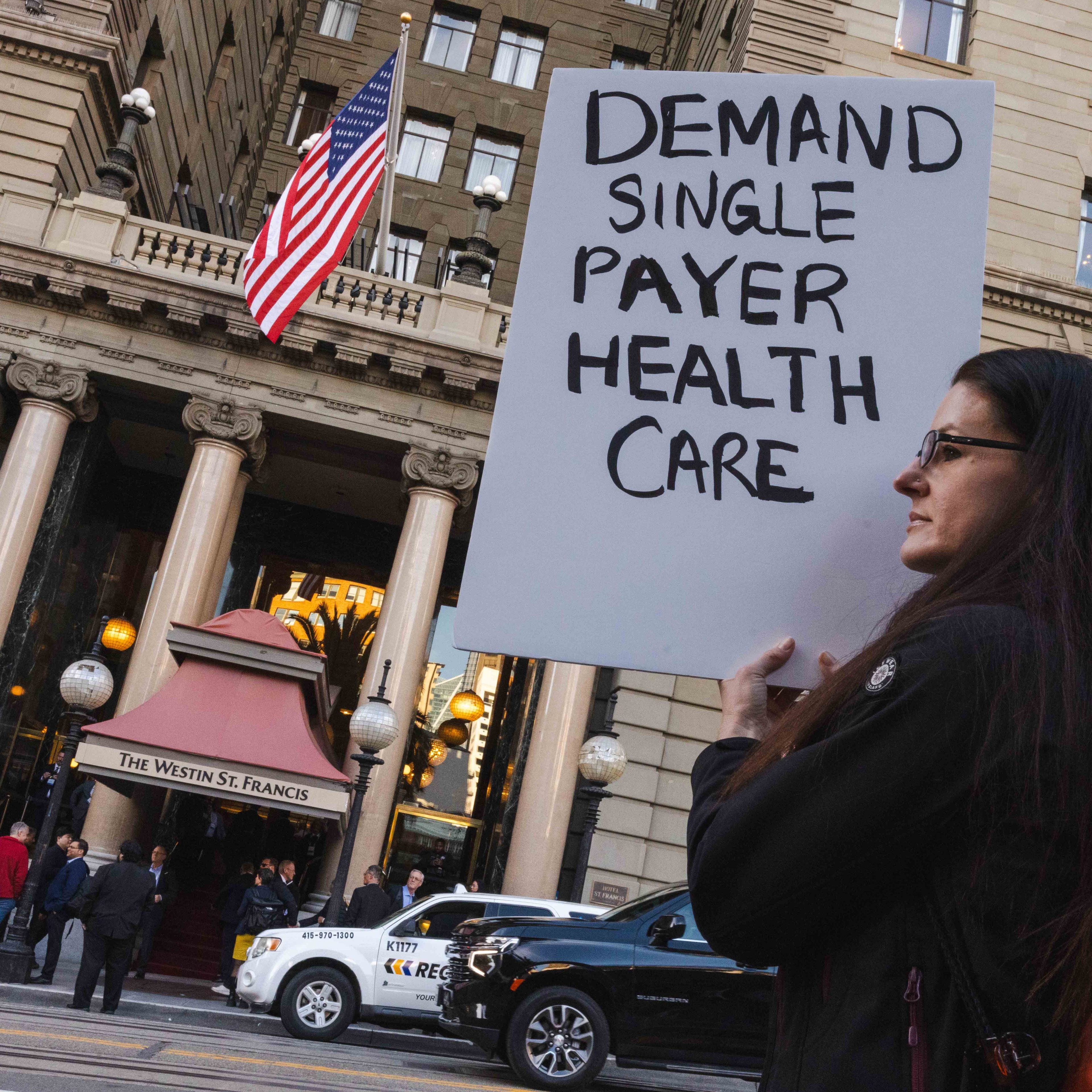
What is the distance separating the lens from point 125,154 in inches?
829

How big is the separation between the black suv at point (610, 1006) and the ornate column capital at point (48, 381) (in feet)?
45.6

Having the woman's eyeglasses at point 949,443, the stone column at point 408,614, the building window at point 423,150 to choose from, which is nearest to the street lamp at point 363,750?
the stone column at point 408,614

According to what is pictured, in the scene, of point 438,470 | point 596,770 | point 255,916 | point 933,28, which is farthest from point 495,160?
point 255,916

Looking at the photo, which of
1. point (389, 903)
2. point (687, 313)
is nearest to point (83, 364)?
point (389, 903)

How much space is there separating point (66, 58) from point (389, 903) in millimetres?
16581

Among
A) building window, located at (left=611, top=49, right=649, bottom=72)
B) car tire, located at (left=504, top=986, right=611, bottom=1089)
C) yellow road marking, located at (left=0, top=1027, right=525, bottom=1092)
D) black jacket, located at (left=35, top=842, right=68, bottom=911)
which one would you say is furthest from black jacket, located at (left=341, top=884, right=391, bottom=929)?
building window, located at (left=611, top=49, right=649, bottom=72)

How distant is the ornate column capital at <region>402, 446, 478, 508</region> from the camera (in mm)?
21750

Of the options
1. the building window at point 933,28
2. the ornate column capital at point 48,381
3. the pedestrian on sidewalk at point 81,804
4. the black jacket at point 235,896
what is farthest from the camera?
the building window at point 933,28

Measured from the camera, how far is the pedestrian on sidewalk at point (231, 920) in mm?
16172

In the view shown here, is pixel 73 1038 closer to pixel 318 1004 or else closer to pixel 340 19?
pixel 318 1004

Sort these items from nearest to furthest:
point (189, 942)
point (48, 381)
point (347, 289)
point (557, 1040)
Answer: point (557, 1040), point (189, 942), point (48, 381), point (347, 289)

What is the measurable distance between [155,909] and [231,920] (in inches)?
44.4

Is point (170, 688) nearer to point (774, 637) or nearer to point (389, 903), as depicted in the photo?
point (389, 903)

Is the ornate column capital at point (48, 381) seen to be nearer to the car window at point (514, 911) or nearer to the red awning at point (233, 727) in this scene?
the red awning at point (233, 727)
